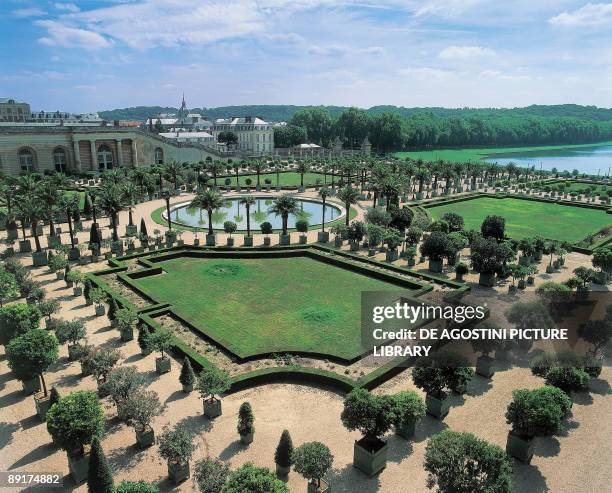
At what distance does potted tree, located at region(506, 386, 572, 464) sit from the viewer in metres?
18.1

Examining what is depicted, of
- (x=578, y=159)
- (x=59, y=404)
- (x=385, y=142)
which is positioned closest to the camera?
(x=59, y=404)

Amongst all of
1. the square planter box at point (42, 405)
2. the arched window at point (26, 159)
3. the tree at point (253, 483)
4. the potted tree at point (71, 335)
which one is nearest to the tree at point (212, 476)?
the tree at point (253, 483)

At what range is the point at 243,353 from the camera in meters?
26.4

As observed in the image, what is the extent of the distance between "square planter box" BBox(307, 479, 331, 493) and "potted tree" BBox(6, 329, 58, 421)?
41.2 feet

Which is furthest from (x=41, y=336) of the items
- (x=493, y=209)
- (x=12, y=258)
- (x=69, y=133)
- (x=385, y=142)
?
(x=385, y=142)

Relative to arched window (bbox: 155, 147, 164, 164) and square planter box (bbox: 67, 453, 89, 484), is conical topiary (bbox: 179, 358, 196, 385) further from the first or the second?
arched window (bbox: 155, 147, 164, 164)

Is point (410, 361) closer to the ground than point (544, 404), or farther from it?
closer to the ground

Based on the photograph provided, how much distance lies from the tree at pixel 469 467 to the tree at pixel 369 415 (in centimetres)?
259

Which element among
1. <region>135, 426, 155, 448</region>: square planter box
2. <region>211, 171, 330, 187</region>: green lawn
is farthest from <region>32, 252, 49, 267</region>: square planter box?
<region>211, 171, 330, 187</region>: green lawn

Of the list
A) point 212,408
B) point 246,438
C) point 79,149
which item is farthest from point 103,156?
point 246,438

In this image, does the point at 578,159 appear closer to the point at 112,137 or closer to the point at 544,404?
the point at 112,137

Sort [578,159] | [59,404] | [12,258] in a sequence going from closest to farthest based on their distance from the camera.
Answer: [59,404] → [12,258] → [578,159]

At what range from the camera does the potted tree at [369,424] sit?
1800 centimetres

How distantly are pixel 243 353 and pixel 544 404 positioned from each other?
15.2 metres
